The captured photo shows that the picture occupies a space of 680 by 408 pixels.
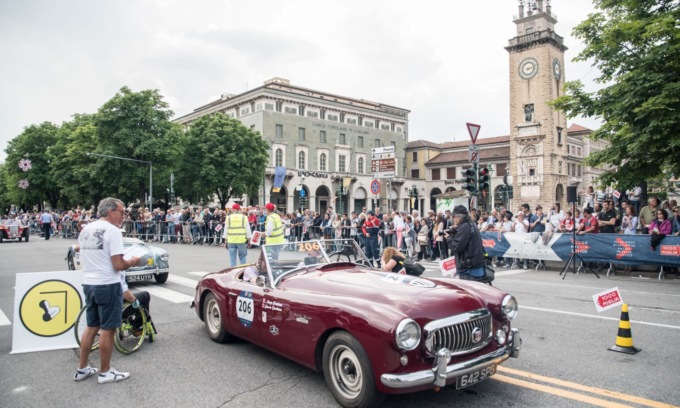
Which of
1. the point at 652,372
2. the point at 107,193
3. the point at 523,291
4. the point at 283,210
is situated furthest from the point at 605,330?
the point at 283,210

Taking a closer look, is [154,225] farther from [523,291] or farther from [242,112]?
[242,112]

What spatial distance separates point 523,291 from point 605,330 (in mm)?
3488

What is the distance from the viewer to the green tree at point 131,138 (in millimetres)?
39781

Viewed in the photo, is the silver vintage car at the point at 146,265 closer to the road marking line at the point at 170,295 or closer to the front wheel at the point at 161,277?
the front wheel at the point at 161,277

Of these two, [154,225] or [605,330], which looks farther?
[154,225]

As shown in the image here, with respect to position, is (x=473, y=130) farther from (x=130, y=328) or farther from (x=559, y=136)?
(x=559, y=136)

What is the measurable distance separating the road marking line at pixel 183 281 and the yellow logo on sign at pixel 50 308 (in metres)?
4.88

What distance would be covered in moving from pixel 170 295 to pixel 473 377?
24.4ft

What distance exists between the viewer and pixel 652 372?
4.86 meters

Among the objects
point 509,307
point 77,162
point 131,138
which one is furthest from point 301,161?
point 509,307

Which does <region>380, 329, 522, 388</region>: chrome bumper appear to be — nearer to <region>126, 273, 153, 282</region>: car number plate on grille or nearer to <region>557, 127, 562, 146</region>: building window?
<region>126, 273, 153, 282</region>: car number plate on grille

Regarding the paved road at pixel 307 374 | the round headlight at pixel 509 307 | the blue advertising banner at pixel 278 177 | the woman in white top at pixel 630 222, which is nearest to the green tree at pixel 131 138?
the blue advertising banner at pixel 278 177

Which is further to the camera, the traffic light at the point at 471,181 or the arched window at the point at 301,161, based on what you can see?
the arched window at the point at 301,161

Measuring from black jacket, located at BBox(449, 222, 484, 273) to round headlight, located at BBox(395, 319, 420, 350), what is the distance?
3464mm
